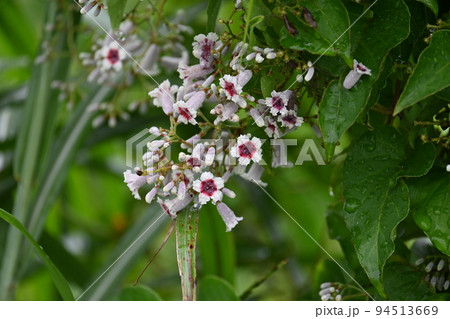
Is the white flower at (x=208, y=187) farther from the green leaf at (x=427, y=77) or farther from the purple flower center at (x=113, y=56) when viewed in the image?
the purple flower center at (x=113, y=56)

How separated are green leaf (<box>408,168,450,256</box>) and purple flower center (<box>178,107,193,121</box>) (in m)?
0.20

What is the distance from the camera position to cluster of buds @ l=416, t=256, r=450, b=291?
0.56 meters

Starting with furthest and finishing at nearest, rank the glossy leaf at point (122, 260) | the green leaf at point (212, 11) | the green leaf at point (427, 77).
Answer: the glossy leaf at point (122, 260)
the green leaf at point (212, 11)
the green leaf at point (427, 77)

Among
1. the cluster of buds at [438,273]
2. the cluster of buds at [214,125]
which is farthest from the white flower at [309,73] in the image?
the cluster of buds at [438,273]

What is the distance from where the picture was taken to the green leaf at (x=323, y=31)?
461 millimetres

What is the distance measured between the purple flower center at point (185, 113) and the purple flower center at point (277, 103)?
0.07 meters

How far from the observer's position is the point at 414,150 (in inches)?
20.9

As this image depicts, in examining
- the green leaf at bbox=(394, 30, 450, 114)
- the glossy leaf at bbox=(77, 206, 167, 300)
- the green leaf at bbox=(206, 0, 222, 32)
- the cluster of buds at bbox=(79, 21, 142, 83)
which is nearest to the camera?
the green leaf at bbox=(394, 30, 450, 114)

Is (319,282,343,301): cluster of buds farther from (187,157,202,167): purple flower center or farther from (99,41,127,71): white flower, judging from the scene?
(99,41,127,71): white flower

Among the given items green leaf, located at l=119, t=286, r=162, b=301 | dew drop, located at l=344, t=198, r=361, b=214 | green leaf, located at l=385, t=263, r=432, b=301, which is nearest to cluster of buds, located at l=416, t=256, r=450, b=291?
green leaf, located at l=385, t=263, r=432, b=301

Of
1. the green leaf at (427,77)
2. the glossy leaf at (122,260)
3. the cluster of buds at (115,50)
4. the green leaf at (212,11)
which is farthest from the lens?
the glossy leaf at (122,260)

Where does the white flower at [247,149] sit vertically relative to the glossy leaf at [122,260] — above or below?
above

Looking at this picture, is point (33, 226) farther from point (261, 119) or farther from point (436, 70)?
point (436, 70)
